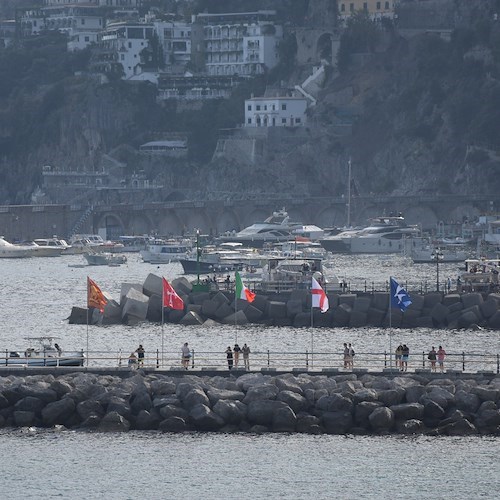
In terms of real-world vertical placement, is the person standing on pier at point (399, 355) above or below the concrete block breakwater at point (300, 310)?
below

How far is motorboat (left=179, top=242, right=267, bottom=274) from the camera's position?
414 feet

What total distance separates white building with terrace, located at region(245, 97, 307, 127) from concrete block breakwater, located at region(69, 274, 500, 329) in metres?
104

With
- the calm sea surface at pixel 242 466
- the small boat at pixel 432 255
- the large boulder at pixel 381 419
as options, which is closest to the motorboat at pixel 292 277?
the large boulder at pixel 381 419

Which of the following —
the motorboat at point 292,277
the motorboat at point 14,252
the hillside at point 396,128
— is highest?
the hillside at point 396,128

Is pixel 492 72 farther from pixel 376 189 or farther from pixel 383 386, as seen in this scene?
pixel 383 386

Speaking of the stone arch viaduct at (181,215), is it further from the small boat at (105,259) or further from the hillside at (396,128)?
the small boat at (105,259)

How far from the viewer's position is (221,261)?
424 ft

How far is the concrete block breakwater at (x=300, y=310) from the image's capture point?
85375 mm

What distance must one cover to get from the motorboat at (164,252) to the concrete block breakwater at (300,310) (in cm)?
5417

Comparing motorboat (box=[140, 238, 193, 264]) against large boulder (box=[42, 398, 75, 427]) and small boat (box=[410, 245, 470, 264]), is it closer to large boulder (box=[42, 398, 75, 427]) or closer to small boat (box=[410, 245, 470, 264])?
small boat (box=[410, 245, 470, 264])

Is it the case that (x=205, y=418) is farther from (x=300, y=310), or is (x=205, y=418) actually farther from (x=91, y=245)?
(x=91, y=245)

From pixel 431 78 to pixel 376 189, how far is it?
14.1 meters

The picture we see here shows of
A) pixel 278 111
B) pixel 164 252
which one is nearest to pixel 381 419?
pixel 164 252

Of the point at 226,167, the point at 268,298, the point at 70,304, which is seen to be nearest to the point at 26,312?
the point at 70,304
